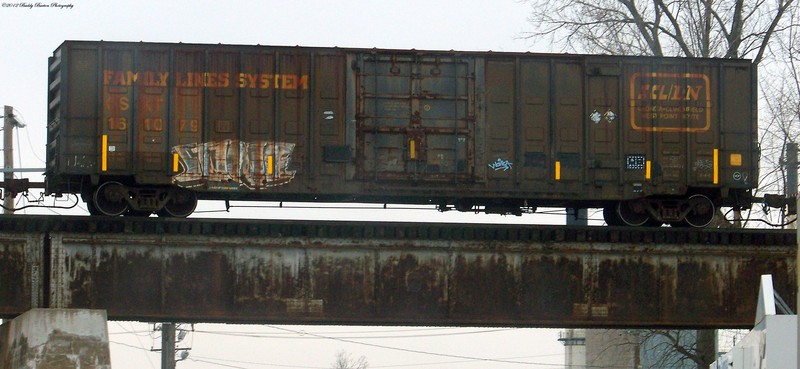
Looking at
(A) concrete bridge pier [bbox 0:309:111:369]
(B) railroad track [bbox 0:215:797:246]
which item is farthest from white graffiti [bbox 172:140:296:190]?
(A) concrete bridge pier [bbox 0:309:111:369]

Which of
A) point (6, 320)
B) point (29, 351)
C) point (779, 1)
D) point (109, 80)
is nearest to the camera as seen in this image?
point (29, 351)

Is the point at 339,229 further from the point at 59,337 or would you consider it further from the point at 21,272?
the point at 21,272

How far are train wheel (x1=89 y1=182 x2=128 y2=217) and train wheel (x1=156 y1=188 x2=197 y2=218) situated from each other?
70 centimetres

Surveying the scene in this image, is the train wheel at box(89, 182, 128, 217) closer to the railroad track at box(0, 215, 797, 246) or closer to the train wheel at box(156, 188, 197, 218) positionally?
the train wheel at box(156, 188, 197, 218)

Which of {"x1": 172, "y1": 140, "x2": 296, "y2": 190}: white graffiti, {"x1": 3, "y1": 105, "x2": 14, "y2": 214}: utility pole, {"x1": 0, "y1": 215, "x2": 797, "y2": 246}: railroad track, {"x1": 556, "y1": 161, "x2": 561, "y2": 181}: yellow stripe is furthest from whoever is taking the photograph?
{"x1": 3, "y1": 105, "x2": 14, "y2": 214}: utility pole

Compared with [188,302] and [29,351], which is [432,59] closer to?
[188,302]

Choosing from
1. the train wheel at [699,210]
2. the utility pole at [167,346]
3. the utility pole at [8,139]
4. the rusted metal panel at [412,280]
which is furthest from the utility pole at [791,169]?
the utility pole at [167,346]

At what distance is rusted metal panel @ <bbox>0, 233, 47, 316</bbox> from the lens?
766 inches

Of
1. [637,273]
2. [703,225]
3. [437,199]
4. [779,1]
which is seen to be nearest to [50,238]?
[437,199]

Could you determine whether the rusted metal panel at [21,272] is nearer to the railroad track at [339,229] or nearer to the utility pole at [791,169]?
the railroad track at [339,229]

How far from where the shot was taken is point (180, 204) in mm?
22250

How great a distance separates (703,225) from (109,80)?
37.7 ft

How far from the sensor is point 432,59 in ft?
73.6

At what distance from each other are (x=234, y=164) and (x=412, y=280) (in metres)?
4.25
